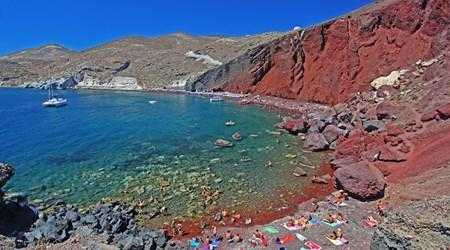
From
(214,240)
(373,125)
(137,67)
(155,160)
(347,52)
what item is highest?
(347,52)

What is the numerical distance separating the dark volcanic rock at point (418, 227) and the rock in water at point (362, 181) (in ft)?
61.9

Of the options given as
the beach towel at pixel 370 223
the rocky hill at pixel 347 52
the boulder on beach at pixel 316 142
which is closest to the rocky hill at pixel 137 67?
the rocky hill at pixel 347 52

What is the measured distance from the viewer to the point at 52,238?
20.9 meters

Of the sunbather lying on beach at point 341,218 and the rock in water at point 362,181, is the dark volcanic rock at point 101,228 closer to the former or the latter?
the sunbather lying on beach at point 341,218

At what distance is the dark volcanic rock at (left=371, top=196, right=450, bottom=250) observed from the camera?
728 cm

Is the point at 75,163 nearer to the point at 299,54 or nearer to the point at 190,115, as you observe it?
the point at 190,115

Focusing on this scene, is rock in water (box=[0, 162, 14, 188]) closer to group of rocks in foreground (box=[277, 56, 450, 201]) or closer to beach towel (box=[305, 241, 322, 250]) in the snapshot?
beach towel (box=[305, 241, 322, 250])

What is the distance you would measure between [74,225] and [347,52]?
62.9 meters

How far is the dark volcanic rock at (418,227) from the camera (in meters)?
7.28

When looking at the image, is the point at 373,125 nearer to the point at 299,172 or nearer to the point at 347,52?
the point at 299,172

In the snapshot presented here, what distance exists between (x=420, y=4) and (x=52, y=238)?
60.6 meters

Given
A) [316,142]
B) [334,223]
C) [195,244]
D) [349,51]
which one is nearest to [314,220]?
[334,223]

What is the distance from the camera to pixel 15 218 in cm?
2350

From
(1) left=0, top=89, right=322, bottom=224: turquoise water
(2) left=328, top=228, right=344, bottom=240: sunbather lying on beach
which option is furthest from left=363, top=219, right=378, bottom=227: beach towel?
(1) left=0, top=89, right=322, bottom=224: turquoise water
